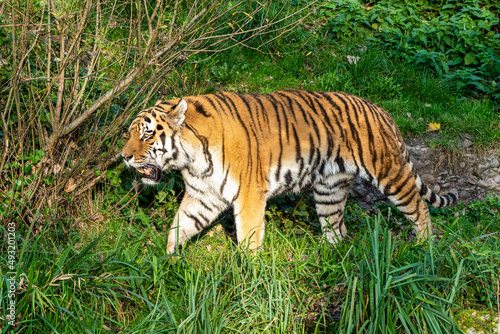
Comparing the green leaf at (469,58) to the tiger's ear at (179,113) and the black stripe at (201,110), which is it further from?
the tiger's ear at (179,113)

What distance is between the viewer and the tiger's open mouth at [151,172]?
4.11 m

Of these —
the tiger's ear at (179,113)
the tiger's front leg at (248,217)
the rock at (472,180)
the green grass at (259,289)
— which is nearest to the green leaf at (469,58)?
the rock at (472,180)

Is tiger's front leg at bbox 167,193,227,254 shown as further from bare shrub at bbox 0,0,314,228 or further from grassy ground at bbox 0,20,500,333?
bare shrub at bbox 0,0,314,228

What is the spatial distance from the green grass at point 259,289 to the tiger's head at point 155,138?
0.68 meters

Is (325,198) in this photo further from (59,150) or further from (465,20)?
(465,20)

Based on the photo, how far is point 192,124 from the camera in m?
4.06

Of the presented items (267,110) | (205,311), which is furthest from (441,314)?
(267,110)

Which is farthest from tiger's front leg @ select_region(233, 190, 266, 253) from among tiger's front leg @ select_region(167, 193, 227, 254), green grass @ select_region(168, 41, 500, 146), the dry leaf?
the dry leaf

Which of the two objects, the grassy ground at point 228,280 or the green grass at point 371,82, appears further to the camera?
the green grass at point 371,82

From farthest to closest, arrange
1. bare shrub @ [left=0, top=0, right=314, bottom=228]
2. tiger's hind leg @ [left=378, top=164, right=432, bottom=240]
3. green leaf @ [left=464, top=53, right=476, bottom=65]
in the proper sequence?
green leaf @ [left=464, top=53, right=476, bottom=65]
tiger's hind leg @ [left=378, top=164, right=432, bottom=240]
bare shrub @ [left=0, top=0, right=314, bottom=228]

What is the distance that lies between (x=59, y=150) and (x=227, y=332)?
7.14 feet

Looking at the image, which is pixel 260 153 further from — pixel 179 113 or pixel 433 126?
pixel 433 126

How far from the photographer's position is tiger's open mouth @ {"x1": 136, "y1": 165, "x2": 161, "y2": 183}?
13.5ft

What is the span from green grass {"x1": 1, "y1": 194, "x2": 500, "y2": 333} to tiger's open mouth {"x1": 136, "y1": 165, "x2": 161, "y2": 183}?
0.56 metres
